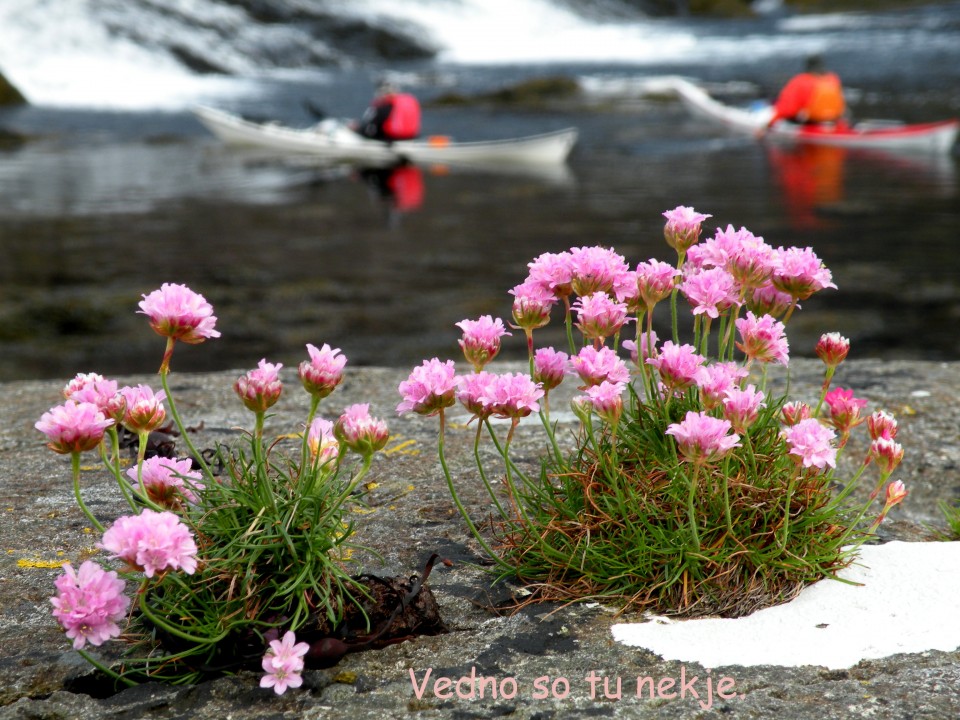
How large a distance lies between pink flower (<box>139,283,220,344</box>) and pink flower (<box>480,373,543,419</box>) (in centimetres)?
65

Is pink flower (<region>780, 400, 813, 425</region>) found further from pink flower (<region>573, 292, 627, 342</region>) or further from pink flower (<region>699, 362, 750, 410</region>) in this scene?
pink flower (<region>573, 292, 627, 342</region>)

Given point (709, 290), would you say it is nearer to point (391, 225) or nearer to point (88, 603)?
point (88, 603)

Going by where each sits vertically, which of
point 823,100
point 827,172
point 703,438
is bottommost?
point 827,172

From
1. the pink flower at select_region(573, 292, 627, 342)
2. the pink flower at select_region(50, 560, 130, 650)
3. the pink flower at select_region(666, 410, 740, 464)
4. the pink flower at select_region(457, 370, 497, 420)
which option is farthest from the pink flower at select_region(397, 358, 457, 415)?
the pink flower at select_region(50, 560, 130, 650)

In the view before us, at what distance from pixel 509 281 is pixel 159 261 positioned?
4.45m

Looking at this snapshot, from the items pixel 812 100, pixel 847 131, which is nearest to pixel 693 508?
pixel 847 131

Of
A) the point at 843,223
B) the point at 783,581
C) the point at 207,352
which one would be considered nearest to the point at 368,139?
the point at 843,223

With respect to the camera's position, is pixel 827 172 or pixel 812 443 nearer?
pixel 812 443

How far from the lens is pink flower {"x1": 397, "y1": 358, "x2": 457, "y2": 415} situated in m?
2.51

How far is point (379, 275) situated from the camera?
1280 centimetres

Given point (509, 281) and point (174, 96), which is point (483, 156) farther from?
point (174, 96)

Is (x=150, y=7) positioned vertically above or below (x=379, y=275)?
above

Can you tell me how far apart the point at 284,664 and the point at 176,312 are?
2.69 ft

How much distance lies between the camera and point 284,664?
2.37m
